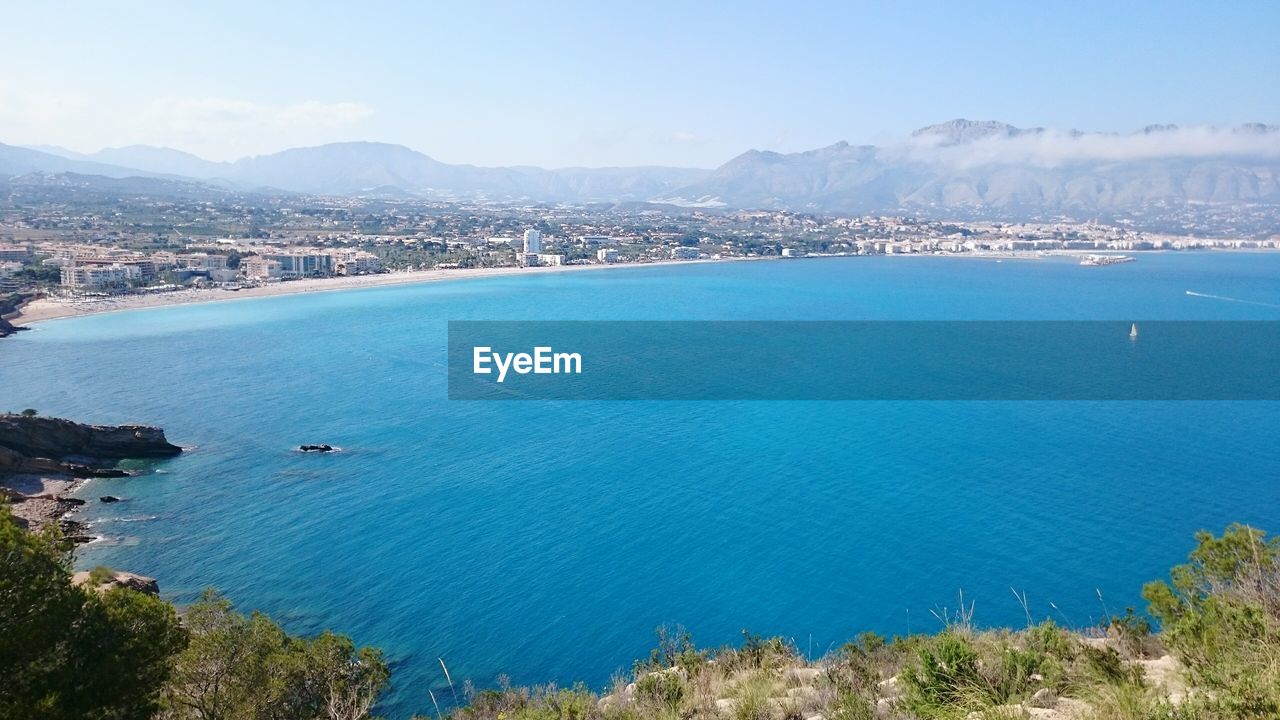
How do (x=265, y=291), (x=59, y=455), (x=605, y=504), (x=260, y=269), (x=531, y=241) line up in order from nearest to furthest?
(x=605, y=504) → (x=59, y=455) → (x=265, y=291) → (x=260, y=269) → (x=531, y=241)

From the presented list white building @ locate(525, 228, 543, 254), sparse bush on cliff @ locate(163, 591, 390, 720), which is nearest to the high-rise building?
Answer: white building @ locate(525, 228, 543, 254)

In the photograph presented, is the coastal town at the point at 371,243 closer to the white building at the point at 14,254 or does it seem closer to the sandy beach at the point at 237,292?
the white building at the point at 14,254

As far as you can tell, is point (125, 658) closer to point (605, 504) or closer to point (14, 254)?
point (605, 504)

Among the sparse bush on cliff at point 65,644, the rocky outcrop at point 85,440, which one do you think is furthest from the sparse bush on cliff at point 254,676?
the rocky outcrop at point 85,440

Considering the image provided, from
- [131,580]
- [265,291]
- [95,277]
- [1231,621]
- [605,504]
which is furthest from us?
[265,291]

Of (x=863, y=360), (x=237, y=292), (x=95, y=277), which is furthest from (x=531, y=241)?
(x=863, y=360)

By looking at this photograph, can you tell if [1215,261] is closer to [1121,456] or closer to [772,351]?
[772,351]
